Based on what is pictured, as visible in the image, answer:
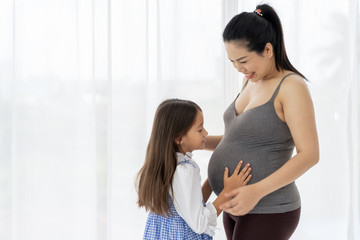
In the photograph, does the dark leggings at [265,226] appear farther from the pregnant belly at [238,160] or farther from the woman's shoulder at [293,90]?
the woman's shoulder at [293,90]

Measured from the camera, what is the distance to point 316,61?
2102 millimetres

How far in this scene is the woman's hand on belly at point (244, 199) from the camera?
132 cm

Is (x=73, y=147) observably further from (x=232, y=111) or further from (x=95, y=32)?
(x=232, y=111)

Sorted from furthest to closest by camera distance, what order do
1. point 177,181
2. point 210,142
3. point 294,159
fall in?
point 210,142 → point 177,181 → point 294,159

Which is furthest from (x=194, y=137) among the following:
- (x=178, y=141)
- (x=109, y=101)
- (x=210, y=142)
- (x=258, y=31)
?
(x=109, y=101)

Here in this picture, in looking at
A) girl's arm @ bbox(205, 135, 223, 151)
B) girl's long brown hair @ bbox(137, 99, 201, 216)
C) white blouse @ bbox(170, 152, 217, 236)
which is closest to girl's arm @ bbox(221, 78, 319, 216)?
white blouse @ bbox(170, 152, 217, 236)

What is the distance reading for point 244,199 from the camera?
1.32 m

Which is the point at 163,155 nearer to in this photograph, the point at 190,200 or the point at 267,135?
the point at 190,200

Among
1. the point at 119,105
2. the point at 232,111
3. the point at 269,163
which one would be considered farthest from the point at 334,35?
the point at 119,105

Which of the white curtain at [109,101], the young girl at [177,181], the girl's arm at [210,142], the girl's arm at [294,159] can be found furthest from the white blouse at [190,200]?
the white curtain at [109,101]

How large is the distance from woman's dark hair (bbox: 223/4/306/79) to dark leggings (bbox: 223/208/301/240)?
1.65 feet

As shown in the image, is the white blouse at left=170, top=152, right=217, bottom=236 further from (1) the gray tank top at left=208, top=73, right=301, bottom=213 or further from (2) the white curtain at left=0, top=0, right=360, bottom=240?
(2) the white curtain at left=0, top=0, right=360, bottom=240

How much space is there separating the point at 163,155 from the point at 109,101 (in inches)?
32.3

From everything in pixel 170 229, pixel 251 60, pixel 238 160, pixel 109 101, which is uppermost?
pixel 251 60
